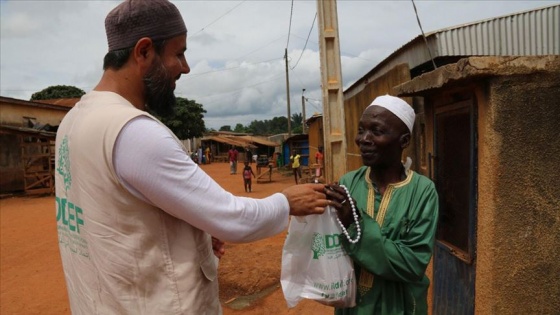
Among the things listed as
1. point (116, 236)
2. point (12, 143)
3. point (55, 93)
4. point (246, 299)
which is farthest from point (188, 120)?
point (116, 236)

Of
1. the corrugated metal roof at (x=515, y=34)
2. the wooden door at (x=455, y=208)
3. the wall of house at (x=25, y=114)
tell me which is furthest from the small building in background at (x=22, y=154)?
the wooden door at (x=455, y=208)

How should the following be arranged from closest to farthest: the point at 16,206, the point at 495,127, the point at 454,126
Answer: the point at 495,127 < the point at 454,126 < the point at 16,206

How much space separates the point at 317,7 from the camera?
6.34 meters

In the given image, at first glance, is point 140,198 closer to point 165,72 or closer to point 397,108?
point 165,72

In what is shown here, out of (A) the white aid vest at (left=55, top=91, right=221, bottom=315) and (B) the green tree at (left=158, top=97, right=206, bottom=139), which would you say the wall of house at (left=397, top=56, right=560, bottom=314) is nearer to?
(A) the white aid vest at (left=55, top=91, right=221, bottom=315)

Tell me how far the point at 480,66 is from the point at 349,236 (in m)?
1.24

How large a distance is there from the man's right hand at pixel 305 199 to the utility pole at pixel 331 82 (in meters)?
4.79

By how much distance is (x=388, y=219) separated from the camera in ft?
6.51

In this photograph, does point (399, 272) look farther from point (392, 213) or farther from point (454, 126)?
point (454, 126)

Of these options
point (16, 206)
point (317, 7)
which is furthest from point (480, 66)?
point (16, 206)

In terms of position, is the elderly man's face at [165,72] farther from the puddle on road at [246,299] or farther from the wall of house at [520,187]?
the puddle on road at [246,299]

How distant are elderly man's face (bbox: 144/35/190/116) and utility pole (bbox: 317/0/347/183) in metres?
4.98

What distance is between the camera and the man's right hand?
1.59m

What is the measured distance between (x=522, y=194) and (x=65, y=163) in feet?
7.87
